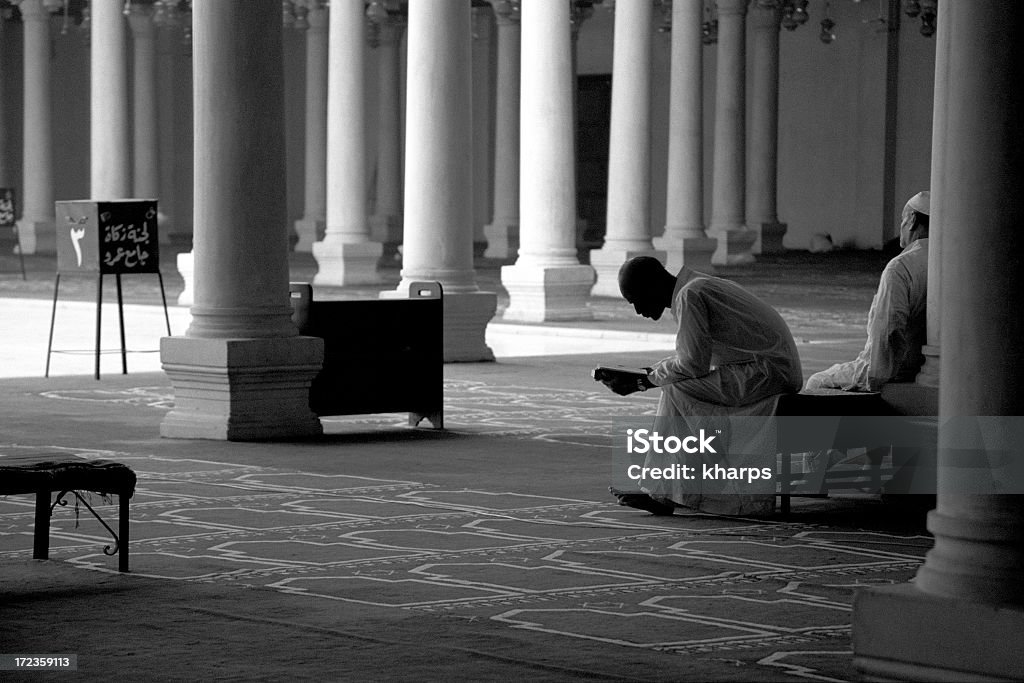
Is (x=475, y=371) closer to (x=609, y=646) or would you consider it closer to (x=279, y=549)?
(x=279, y=549)

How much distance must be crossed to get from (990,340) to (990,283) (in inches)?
5.2

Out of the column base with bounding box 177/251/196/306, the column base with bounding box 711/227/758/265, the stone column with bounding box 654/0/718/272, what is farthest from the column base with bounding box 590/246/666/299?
the column base with bounding box 711/227/758/265

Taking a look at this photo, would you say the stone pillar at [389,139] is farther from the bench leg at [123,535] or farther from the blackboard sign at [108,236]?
the bench leg at [123,535]

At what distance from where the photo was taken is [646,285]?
7.13 meters

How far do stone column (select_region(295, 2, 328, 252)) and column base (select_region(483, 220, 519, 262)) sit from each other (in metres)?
3.39

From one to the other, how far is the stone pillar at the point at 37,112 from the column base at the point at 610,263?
1381 cm

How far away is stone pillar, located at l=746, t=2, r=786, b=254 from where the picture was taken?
30.5m

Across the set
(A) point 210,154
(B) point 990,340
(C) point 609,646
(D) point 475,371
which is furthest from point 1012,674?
(D) point 475,371

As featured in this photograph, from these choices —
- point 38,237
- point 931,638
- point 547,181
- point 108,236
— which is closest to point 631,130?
point 547,181

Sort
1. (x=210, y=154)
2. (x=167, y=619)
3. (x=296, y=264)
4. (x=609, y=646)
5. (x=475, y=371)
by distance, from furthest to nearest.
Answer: (x=296, y=264)
(x=475, y=371)
(x=210, y=154)
(x=167, y=619)
(x=609, y=646)

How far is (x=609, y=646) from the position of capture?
4.93 metres

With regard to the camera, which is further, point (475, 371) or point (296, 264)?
point (296, 264)

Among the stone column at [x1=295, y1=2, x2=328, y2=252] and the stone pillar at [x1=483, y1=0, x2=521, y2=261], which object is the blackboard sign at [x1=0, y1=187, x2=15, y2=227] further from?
the stone pillar at [x1=483, y1=0, x2=521, y2=261]

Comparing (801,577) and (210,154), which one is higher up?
(210,154)
